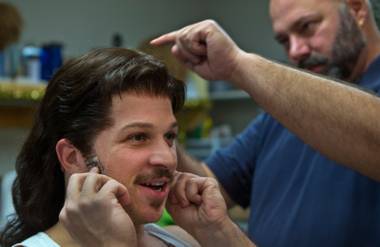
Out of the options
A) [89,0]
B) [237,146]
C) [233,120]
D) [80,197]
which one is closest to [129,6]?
[89,0]

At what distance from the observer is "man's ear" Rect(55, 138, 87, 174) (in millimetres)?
1367

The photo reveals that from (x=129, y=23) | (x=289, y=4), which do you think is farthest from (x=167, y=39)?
(x=129, y=23)

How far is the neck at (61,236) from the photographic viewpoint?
1.32 meters

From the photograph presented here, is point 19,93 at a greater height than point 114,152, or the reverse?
point 114,152

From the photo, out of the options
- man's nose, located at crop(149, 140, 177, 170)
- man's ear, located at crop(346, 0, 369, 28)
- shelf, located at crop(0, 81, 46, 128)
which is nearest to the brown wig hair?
man's nose, located at crop(149, 140, 177, 170)

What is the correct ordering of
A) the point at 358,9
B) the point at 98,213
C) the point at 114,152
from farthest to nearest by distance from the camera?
1. the point at 358,9
2. the point at 114,152
3. the point at 98,213

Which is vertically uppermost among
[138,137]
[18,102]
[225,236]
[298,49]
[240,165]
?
[298,49]

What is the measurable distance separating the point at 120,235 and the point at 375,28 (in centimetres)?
108

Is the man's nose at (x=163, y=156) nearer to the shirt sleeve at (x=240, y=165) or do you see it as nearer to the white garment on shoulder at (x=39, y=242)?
the white garment on shoulder at (x=39, y=242)

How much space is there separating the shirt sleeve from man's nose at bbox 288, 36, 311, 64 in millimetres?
279

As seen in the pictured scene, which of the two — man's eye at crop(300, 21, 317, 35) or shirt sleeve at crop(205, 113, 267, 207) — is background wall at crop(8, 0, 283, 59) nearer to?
shirt sleeve at crop(205, 113, 267, 207)

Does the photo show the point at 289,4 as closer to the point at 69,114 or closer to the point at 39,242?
the point at 69,114

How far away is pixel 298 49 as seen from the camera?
5.79 feet

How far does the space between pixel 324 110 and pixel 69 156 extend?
24.2 inches
